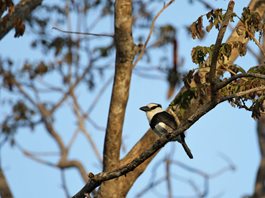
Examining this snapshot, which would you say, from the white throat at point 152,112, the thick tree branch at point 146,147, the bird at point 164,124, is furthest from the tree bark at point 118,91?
the white throat at point 152,112

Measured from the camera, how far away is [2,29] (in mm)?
7613

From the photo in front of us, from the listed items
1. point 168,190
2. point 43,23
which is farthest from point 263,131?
point 168,190

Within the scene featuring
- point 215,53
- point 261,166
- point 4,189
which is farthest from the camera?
point 261,166

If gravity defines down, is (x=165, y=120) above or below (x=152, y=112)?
below

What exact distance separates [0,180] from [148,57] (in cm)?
636

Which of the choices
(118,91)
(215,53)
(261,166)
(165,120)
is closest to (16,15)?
(118,91)

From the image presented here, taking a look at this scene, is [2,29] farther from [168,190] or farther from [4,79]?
[4,79]

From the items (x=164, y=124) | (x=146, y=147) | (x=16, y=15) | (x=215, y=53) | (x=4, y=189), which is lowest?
(x=215, y=53)

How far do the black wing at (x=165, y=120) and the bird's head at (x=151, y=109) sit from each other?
264 mm

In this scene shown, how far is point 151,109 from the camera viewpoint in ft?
25.1

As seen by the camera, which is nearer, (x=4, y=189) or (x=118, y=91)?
(x=118, y=91)

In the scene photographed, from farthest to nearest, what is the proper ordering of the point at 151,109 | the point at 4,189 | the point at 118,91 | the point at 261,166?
the point at 261,166 → the point at 151,109 → the point at 4,189 → the point at 118,91

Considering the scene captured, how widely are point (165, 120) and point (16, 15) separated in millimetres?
2218

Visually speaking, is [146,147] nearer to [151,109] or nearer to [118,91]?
[118,91]
